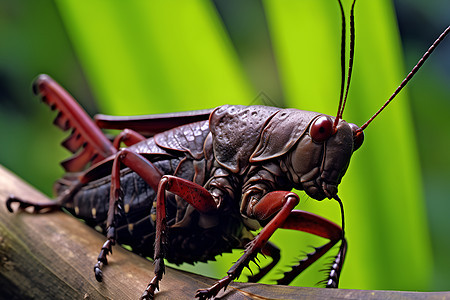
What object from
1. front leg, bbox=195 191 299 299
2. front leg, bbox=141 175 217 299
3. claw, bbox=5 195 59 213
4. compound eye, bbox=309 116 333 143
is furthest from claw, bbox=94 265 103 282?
compound eye, bbox=309 116 333 143

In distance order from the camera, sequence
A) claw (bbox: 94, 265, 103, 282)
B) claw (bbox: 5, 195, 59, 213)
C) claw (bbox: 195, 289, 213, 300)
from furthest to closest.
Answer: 1. claw (bbox: 5, 195, 59, 213)
2. claw (bbox: 94, 265, 103, 282)
3. claw (bbox: 195, 289, 213, 300)

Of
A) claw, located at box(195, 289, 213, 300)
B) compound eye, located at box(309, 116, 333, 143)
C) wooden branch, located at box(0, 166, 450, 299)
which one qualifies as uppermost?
compound eye, located at box(309, 116, 333, 143)

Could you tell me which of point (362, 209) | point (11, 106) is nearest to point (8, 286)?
point (362, 209)

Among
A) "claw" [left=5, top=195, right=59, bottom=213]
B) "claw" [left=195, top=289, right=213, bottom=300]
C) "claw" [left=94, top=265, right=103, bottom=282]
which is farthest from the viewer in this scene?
"claw" [left=5, top=195, right=59, bottom=213]

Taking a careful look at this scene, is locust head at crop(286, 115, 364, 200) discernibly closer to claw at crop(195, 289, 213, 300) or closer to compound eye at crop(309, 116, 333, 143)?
compound eye at crop(309, 116, 333, 143)

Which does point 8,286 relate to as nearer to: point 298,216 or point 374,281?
point 298,216
